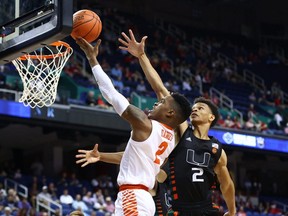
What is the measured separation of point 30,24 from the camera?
696 cm

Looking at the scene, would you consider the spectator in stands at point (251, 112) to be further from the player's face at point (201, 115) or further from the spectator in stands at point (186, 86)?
the player's face at point (201, 115)

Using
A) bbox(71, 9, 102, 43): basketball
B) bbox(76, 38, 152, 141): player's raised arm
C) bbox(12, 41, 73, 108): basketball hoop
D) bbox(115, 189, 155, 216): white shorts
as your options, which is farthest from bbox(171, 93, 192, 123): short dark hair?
bbox(12, 41, 73, 108): basketball hoop

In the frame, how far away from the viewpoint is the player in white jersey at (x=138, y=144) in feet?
18.9

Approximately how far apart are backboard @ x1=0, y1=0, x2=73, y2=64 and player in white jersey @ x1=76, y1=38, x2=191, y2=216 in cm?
44

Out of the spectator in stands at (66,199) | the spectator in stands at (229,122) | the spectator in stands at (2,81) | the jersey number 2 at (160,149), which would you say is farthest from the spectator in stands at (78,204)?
the jersey number 2 at (160,149)

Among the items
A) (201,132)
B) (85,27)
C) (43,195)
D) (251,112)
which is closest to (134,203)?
(201,132)

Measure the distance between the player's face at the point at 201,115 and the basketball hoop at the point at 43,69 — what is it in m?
1.81

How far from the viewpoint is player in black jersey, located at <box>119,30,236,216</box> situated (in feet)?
22.7

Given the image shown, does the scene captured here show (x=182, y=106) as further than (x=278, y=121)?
No

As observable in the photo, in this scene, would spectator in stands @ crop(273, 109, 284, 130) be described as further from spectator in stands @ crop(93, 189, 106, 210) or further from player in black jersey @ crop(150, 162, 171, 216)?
player in black jersey @ crop(150, 162, 171, 216)

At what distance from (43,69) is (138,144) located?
304cm

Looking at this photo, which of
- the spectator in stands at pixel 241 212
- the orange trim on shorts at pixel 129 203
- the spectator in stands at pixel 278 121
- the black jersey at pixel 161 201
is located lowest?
the orange trim on shorts at pixel 129 203

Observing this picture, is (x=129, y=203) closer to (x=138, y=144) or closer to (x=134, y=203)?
(x=134, y=203)

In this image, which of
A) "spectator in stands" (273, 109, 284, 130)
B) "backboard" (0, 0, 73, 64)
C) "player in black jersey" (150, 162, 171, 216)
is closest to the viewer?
"backboard" (0, 0, 73, 64)
